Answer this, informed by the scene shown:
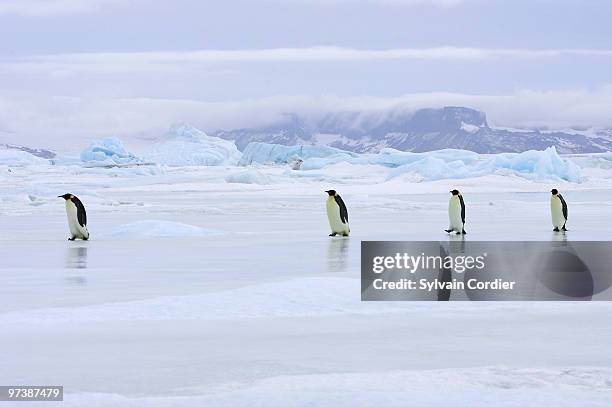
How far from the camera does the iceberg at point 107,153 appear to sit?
84750 mm

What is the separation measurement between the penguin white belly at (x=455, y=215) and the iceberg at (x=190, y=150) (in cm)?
7166

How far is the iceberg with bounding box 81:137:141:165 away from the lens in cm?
8475

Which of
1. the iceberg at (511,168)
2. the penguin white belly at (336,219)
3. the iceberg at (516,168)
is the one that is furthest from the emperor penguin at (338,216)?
the iceberg at (516,168)

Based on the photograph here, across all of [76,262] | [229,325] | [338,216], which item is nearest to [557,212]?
[338,216]

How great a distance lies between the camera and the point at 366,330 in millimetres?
5953

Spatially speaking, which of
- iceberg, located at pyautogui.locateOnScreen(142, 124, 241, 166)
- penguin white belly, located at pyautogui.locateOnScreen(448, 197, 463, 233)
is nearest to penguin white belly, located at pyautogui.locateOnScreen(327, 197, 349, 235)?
penguin white belly, located at pyautogui.locateOnScreen(448, 197, 463, 233)

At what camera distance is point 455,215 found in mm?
15281

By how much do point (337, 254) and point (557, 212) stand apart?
5.71m

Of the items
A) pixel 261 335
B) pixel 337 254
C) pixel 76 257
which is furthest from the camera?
pixel 337 254

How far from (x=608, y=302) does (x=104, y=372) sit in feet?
13.1

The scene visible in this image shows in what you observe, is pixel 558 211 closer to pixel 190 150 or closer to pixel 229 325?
pixel 229 325

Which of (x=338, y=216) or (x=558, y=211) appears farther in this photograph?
(x=558, y=211)

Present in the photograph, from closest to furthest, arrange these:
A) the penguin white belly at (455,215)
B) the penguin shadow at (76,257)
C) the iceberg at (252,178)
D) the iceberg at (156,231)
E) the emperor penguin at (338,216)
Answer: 1. the penguin shadow at (76,257)
2. the iceberg at (156,231)
3. the emperor penguin at (338,216)
4. the penguin white belly at (455,215)
5. the iceberg at (252,178)

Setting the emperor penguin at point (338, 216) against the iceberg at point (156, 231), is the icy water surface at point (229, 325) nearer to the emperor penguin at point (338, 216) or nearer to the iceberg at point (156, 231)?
the iceberg at point (156, 231)
